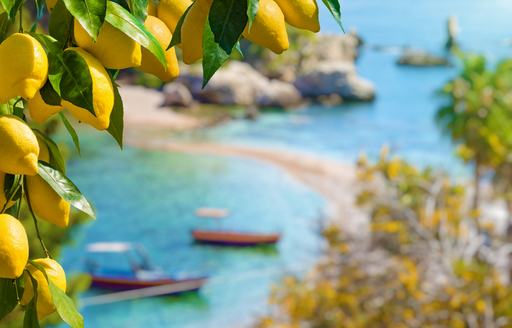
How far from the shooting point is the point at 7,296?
358 mm

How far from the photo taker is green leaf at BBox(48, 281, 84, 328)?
0.34m

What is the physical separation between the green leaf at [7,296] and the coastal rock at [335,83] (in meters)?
11.6

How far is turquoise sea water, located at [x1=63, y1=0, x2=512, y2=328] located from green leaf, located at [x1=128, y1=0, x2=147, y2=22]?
696 centimetres

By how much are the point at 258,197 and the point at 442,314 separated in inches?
220

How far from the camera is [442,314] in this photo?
4.13 metres

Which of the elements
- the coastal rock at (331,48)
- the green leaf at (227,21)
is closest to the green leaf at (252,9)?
the green leaf at (227,21)

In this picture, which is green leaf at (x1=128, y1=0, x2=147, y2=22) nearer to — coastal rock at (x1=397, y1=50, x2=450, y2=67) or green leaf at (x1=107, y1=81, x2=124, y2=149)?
green leaf at (x1=107, y1=81, x2=124, y2=149)

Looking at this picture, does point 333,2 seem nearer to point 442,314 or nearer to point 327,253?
point 442,314

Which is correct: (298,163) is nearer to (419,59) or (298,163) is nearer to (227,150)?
(227,150)

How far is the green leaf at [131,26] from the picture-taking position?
30 cm

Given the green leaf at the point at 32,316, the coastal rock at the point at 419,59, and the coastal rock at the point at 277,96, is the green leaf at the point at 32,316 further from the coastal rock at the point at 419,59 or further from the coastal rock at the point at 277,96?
the coastal rock at the point at 277,96

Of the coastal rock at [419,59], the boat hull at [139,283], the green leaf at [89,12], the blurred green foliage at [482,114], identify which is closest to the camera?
the green leaf at [89,12]

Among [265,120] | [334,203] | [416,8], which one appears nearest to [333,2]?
[334,203]

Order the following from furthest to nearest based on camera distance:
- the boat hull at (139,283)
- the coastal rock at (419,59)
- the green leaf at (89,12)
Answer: the coastal rock at (419,59)
the boat hull at (139,283)
the green leaf at (89,12)
